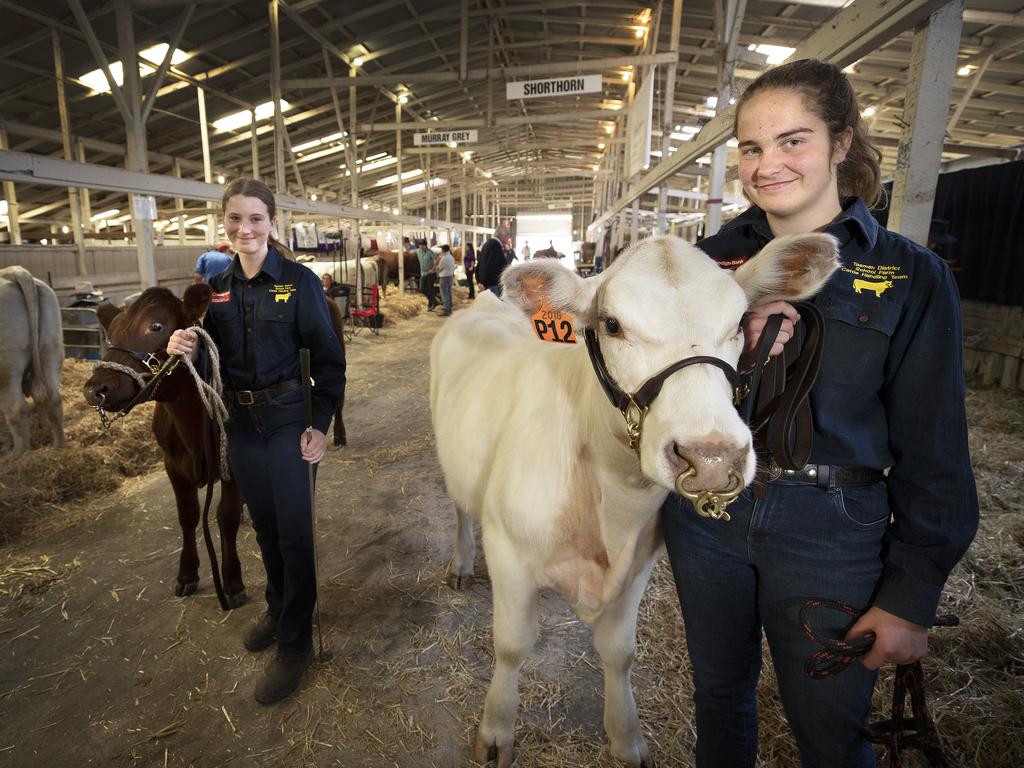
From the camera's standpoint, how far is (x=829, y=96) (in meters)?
1.15

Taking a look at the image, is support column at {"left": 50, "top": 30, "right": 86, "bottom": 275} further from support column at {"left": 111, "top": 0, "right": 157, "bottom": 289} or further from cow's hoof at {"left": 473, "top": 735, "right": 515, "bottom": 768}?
cow's hoof at {"left": 473, "top": 735, "right": 515, "bottom": 768}

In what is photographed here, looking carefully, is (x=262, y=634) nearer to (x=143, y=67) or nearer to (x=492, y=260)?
(x=492, y=260)

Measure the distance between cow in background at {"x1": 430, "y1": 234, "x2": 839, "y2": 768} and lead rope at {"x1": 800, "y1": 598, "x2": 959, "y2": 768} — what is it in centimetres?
45

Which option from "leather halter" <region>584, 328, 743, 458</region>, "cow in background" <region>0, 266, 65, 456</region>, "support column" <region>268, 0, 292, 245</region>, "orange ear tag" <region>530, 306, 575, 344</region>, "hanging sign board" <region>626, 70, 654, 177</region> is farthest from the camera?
"support column" <region>268, 0, 292, 245</region>

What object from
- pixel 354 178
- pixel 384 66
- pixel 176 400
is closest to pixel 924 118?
pixel 176 400

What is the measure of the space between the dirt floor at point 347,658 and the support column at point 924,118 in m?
1.98

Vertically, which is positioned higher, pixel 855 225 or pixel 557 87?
pixel 557 87

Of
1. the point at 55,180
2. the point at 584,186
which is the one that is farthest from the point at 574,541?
the point at 584,186

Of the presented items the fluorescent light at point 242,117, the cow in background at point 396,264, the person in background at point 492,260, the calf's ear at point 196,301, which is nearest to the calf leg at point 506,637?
the calf's ear at point 196,301

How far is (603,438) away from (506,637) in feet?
3.04

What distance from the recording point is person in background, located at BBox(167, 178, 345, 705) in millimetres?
2219

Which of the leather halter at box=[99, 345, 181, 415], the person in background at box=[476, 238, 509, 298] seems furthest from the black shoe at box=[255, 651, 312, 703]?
the person in background at box=[476, 238, 509, 298]

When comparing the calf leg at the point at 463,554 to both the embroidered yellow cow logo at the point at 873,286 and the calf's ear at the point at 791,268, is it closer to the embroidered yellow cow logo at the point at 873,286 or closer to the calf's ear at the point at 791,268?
the calf's ear at the point at 791,268

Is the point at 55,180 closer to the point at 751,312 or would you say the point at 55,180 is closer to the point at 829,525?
the point at 751,312
